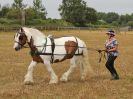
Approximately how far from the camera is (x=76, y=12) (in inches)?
Result: 4700

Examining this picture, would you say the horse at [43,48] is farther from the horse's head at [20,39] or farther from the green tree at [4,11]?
the green tree at [4,11]

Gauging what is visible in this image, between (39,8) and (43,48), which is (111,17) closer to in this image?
(39,8)

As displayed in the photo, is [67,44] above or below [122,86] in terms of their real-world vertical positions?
above

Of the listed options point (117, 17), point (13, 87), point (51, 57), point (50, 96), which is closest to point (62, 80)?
point (51, 57)

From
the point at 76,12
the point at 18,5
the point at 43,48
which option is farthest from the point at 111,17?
the point at 43,48

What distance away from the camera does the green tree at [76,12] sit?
119 metres

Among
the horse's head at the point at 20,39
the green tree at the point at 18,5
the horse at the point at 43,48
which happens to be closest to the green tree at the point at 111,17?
the green tree at the point at 18,5

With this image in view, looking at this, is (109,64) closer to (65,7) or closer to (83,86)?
(83,86)

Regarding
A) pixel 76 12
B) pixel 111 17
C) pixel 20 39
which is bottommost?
pixel 111 17

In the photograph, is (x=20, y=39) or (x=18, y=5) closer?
(x=20, y=39)

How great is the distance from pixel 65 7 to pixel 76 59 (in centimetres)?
11369

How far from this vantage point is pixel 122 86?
1263 cm

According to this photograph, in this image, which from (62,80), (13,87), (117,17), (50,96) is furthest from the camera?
(117,17)

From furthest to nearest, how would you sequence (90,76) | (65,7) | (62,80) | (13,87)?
(65,7) < (90,76) < (62,80) < (13,87)
